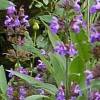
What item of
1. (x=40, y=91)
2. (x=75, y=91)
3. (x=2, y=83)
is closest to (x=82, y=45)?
(x=75, y=91)

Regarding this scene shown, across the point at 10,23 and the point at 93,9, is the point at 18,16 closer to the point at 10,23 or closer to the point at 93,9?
the point at 10,23

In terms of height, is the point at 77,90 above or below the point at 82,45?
below

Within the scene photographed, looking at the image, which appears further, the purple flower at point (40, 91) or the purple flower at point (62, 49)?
the purple flower at point (40, 91)

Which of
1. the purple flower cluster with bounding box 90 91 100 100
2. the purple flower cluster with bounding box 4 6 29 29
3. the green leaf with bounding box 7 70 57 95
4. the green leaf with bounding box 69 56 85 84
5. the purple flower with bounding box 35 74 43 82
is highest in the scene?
the purple flower cluster with bounding box 4 6 29 29

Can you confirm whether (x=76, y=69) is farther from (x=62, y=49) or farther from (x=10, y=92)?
(x=10, y=92)

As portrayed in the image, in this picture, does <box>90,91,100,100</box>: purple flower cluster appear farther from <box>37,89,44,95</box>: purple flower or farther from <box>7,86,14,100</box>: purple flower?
<box>7,86,14,100</box>: purple flower

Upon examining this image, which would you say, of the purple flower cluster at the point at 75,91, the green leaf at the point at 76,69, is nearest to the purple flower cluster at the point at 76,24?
the green leaf at the point at 76,69

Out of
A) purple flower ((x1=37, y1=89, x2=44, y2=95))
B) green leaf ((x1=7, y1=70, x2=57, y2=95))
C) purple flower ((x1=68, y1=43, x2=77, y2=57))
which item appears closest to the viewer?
purple flower ((x1=68, y1=43, x2=77, y2=57))

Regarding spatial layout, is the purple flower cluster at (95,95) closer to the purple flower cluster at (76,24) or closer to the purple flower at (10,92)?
the purple flower cluster at (76,24)

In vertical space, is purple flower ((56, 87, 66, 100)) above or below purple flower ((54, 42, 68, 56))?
below

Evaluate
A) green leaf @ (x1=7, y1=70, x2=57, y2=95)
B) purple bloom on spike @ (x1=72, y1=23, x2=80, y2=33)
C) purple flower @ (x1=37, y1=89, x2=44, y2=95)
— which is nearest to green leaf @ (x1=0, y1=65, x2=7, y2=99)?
purple flower @ (x1=37, y1=89, x2=44, y2=95)

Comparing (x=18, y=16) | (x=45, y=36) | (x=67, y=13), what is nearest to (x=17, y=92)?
(x=18, y=16)
